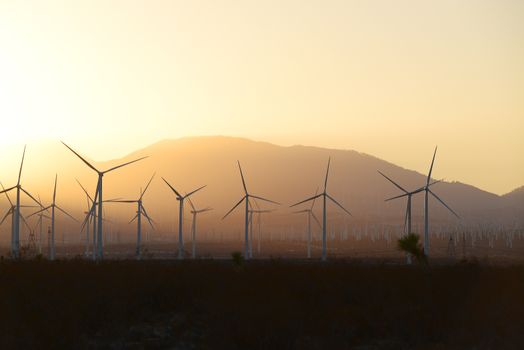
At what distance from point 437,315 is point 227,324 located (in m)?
10.5

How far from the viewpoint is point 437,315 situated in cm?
4503

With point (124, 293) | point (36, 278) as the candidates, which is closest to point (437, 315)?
point (124, 293)

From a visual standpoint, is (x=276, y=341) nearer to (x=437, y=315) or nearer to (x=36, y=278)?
(x=437, y=315)

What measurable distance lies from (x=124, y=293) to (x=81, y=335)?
22.1 feet

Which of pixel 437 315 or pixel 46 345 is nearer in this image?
pixel 46 345

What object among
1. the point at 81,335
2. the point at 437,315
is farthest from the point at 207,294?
the point at 437,315

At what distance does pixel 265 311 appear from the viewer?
1770 inches

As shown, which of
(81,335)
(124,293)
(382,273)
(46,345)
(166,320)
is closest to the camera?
(46,345)

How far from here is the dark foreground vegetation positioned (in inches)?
1651

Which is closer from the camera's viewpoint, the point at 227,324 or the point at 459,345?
the point at 459,345

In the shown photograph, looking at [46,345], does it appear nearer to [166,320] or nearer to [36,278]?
[166,320]

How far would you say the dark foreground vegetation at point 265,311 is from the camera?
41.9 meters

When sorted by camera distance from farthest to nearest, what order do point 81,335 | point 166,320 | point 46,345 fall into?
point 166,320, point 81,335, point 46,345

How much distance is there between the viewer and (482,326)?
43.3m
